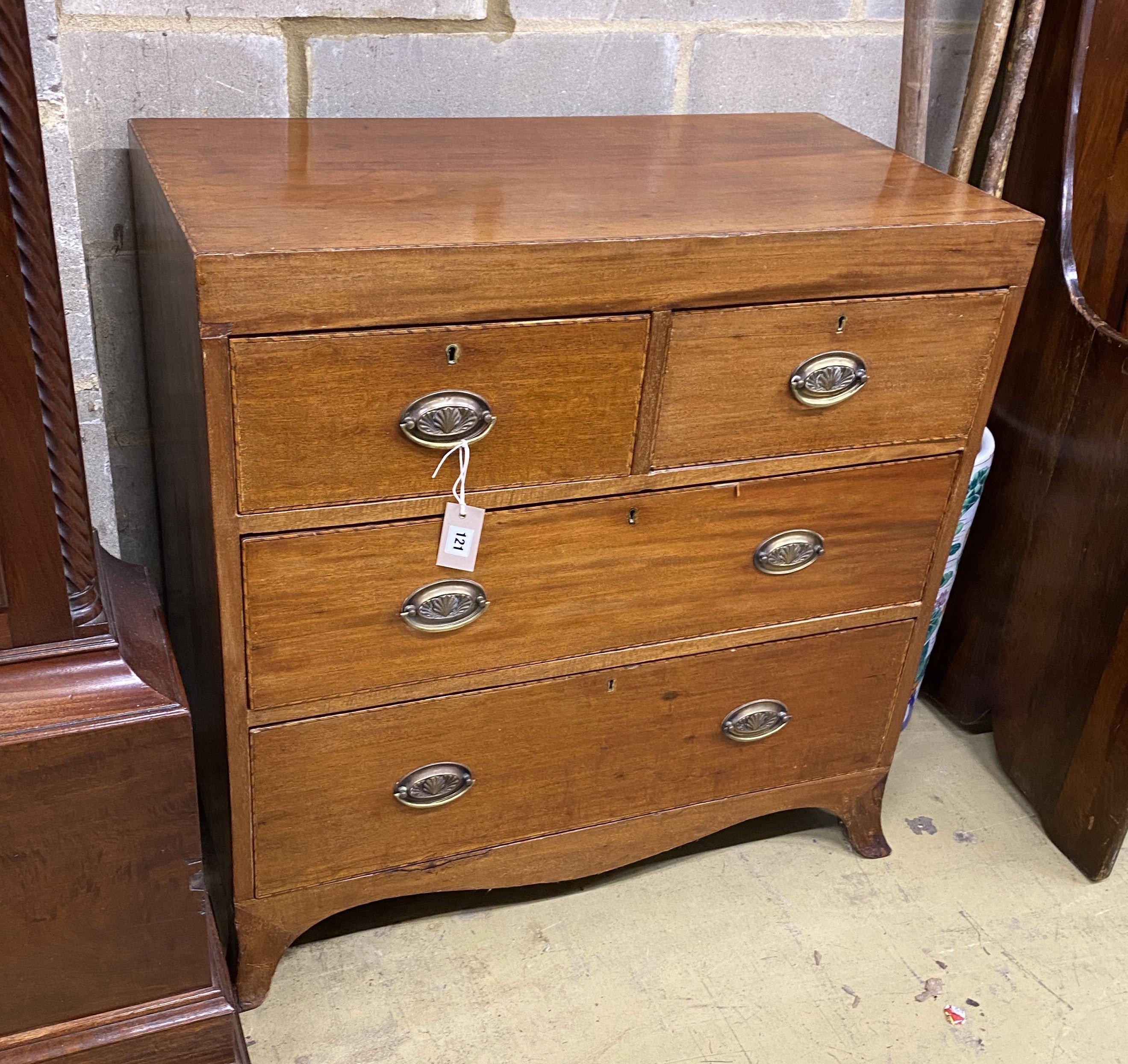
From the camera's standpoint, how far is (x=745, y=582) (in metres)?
1.36

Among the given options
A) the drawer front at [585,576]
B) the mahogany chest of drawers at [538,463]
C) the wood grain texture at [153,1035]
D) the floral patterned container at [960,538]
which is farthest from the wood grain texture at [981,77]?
the wood grain texture at [153,1035]

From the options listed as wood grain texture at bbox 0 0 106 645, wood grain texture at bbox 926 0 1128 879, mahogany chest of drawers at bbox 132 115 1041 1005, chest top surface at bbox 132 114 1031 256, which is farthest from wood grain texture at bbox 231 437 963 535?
wood grain texture at bbox 926 0 1128 879

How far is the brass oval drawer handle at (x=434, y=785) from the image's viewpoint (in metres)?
1.33

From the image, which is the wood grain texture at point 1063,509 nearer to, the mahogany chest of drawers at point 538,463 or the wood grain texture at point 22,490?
the mahogany chest of drawers at point 538,463

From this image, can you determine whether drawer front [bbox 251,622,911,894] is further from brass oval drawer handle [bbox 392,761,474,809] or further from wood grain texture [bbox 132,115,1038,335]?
wood grain texture [bbox 132,115,1038,335]

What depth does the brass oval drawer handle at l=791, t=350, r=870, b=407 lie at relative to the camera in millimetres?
1231

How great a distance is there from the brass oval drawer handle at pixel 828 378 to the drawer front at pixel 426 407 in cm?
18

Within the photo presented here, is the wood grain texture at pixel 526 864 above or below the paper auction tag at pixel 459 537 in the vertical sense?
below

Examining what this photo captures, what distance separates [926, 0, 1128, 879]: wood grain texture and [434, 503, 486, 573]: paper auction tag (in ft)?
2.96

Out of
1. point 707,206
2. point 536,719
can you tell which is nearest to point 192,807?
point 536,719

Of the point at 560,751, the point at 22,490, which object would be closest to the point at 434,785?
the point at 560,751

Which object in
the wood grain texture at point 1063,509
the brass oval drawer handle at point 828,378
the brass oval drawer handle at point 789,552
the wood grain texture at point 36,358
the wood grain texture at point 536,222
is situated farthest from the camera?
the wood grain texture at point 1063,509

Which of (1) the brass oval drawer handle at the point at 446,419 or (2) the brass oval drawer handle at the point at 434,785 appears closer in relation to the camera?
(1) the brass oval drawer handle at the point at 446,419

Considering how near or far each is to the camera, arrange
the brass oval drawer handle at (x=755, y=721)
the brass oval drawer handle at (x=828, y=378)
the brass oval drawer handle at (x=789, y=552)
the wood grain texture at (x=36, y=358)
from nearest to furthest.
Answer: the wood grain texture at (x=36, y=358), the brass oval drawer handle at (x=828, y=378), the brass oval drawer handle at (x=789, y=552), the brass oval drawer handle at (x=755, y=721)
